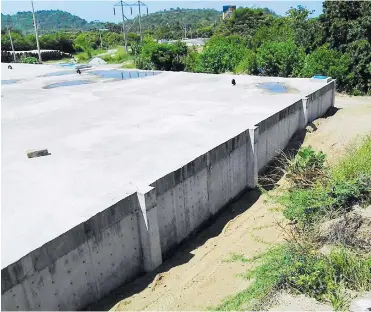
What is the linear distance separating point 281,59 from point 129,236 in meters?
20.1

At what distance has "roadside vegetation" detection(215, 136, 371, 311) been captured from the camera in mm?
5684

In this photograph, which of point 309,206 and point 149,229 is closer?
point 149,229

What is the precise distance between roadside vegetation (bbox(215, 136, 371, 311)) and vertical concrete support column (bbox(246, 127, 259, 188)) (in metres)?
1.88

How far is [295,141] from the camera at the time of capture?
583 inches

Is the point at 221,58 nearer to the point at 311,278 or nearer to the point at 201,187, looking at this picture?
the point at 201,187

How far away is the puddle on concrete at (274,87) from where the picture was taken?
17453 mm

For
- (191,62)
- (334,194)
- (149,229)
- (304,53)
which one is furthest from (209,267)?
(191,62)

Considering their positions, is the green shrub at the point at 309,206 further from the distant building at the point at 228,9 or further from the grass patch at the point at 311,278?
the distant building at the point at 228,9

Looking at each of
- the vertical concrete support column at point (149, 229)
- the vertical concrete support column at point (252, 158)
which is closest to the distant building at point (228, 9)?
the vertical concrete support column at point (252, 158)

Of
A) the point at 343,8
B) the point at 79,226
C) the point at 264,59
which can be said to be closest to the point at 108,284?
the point at 79,226

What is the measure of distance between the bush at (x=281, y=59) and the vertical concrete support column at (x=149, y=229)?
19.3m

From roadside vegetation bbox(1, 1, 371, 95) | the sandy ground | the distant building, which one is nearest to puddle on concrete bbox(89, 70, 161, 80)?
roadside vegetation bbox(1, 1, 371, 95)

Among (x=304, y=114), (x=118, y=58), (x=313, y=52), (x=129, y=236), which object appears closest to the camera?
(x=129, y=236)

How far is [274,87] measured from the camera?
18.3 metres
